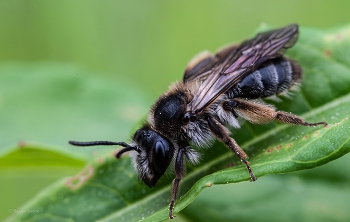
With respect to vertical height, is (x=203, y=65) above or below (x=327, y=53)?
above

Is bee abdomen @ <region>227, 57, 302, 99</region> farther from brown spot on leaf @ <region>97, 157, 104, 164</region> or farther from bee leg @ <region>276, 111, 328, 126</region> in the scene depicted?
brown spot on leaf @ <region>97, 157, 104, 164</region>

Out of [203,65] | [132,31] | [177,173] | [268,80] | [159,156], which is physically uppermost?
[132,31]

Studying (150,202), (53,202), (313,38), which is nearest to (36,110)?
(53,202)

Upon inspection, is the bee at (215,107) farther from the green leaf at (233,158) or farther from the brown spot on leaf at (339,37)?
the brown spot on leaf at (339,37)

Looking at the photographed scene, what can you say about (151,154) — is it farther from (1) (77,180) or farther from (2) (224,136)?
(1) (77,180)

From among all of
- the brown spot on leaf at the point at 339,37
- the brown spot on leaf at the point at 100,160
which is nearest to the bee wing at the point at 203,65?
the brown spot on leaf at the point at 339,37

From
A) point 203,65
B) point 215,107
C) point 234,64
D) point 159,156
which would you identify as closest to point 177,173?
point 159,156

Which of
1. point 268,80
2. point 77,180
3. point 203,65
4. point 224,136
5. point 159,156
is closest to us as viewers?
point 159,156
